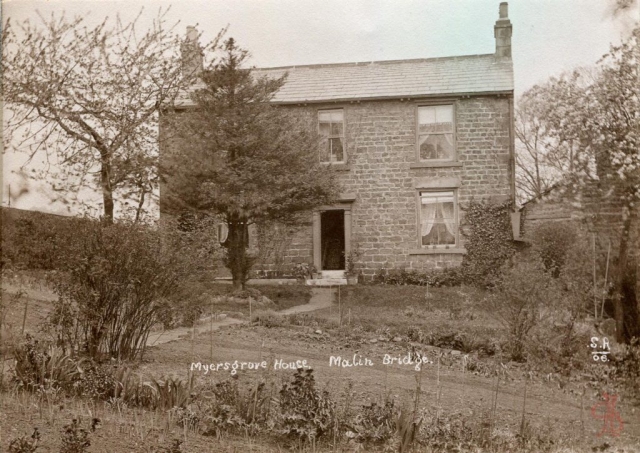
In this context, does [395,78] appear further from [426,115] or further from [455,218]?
[455,218]

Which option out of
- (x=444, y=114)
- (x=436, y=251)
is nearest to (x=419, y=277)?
(x=436, y=251)

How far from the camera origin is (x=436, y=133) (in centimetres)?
802

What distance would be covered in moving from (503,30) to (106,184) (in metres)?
5.27

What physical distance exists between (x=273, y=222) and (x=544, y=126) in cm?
386

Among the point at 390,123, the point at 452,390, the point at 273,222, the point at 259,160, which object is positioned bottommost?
the point at 452,390

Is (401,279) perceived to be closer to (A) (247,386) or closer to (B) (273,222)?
(B) (273,222)

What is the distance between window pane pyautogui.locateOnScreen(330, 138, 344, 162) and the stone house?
0.02 m

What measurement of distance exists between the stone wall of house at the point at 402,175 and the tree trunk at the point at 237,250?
31cm

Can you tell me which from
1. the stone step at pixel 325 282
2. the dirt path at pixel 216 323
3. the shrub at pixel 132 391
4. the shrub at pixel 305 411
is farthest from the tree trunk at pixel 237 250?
the shrub at pixel 305 411

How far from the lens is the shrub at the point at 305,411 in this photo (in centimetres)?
479

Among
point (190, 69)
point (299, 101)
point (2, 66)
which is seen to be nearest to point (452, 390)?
point (299, 101)

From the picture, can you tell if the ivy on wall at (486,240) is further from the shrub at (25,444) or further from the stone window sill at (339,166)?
the shrub at (25,444)

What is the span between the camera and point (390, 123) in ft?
27.7

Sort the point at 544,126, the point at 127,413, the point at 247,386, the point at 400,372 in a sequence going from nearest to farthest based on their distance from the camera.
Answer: the point at 127,413
the point at 247,386
the point at 400,372
the point at 544,126
